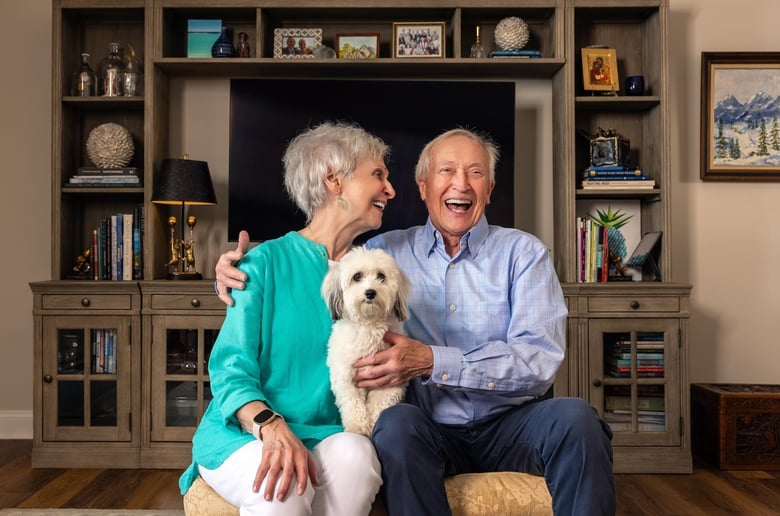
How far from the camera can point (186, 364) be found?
3.39m

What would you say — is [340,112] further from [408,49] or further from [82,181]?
[82,181]

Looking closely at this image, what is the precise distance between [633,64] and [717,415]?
178 cm

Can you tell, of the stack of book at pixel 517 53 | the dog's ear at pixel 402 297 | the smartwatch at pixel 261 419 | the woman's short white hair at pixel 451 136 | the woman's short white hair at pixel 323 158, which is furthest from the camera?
the stack of book at pixel 517 53

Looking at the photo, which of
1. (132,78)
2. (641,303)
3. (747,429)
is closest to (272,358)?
(641,303)

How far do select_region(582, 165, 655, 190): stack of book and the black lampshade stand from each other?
1.82 meters

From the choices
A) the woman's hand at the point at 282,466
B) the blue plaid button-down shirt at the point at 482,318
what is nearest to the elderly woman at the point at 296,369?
the woman's hand at the point at 282,466

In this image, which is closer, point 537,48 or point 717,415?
point 717,415

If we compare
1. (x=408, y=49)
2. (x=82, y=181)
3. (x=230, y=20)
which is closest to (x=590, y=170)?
(x=408, y=49)

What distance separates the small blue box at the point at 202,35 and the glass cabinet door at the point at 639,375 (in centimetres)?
229

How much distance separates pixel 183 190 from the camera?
3.46 meters

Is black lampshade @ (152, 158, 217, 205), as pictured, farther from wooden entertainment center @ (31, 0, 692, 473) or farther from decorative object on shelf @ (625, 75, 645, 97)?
decorative object on shelf @ (625, 75, 645, 97)

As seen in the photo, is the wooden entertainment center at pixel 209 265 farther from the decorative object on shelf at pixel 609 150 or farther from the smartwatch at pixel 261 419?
the smartwatch at pixel 261 419

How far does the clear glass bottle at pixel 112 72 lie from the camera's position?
3.62 metres

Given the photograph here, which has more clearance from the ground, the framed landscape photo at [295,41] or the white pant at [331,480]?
the framed landscape photo at [295,41]
